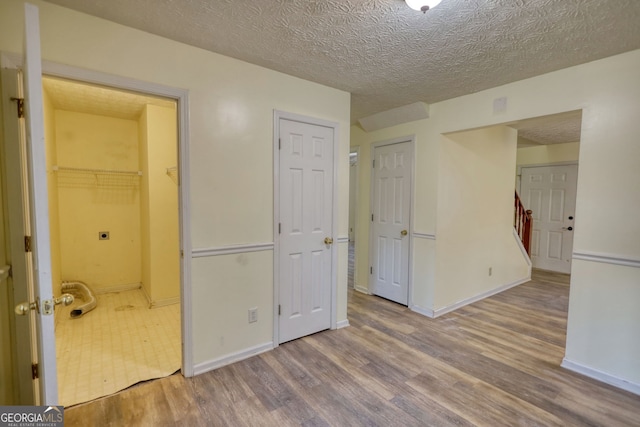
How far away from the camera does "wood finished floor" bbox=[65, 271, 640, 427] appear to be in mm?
1802

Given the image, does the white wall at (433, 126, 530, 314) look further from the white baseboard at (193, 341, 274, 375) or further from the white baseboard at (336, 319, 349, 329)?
the white baseboard at (193, 341, 274, 375)

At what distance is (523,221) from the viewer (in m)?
5.37

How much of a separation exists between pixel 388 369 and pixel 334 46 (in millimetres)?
2452

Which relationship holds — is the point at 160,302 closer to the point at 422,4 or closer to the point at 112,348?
the point at 112,348

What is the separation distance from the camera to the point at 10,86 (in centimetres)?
157

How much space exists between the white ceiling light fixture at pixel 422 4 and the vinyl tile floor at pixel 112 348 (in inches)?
113

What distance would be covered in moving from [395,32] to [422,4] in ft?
1.35

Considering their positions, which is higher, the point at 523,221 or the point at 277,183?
the point at 277,183

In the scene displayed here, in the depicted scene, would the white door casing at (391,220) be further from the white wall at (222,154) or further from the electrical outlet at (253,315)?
the electrical outlet at (253,315)

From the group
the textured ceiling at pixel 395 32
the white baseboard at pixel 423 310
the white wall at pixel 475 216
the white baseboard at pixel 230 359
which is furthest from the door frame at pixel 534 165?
the white baseboard at pixel 230 359

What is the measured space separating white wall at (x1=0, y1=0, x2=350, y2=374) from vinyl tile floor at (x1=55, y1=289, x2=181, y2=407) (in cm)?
51

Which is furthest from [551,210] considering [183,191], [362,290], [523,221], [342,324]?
[183,191]

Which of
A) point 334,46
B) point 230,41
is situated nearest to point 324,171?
point 334,46

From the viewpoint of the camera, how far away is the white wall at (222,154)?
190 cm
